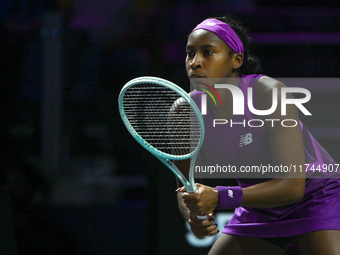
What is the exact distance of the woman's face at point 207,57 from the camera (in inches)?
77.5

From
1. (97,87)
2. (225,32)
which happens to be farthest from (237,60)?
(97,87)

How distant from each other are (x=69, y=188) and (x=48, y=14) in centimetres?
101

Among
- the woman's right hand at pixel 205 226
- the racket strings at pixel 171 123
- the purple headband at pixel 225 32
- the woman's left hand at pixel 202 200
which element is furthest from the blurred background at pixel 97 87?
the woman's left hand at pixel 202 200

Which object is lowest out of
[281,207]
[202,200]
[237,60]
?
[281,207]

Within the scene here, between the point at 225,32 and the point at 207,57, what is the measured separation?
14cm

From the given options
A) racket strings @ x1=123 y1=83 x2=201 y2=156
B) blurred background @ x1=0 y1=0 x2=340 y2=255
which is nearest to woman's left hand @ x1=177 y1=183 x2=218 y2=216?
racket strings @ x1=123 y1=83 x2=201 y2=156

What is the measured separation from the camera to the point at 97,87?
142 inches

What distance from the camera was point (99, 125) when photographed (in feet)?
11.7

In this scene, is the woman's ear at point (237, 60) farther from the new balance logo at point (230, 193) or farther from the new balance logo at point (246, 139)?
the new balance logo at point (230, 193)

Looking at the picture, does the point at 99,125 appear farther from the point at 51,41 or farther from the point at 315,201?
the point at 315,201

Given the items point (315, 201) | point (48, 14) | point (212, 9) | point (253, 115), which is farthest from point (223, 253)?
point (48, 14)

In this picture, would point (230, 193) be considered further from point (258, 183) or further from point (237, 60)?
point (237, 60)

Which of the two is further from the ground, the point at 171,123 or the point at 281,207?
the point at 171,123

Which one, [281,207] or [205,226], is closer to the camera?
[205,226]
